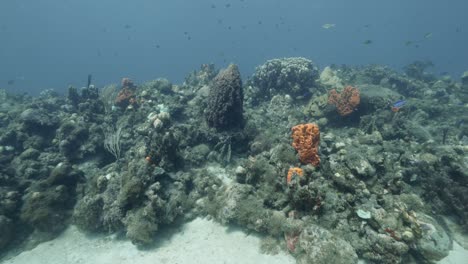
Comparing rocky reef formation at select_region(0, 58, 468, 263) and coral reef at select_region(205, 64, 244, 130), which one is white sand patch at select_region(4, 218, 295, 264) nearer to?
rocky reef formation at select_region(0, 58, 468, 263)

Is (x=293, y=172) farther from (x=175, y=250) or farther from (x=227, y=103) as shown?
(x=227, y=103)

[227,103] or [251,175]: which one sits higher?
[227,103]

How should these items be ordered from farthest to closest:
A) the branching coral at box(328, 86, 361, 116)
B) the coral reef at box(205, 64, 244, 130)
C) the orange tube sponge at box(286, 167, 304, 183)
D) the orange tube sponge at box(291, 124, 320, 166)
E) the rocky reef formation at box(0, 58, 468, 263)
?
1. the branching coral at box(328, 86, 361, 116)
2. the coral reef at box(205, 64, 244, 130)
3. the orange tube sponge at box(291, 124, 320, 166)
4. the orange tube sponge at box(286, 167, 304, 183)
5. the rocky reef formation at box(0, 58, 468, 263)

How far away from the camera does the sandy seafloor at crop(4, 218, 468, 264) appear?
651 centimetres

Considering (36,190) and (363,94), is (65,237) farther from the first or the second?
(363,94)

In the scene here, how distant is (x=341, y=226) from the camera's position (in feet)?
20.8

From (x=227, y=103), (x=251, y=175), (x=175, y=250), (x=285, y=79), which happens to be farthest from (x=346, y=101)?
(x=175, y=250)

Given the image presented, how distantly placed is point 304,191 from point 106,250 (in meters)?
5.69

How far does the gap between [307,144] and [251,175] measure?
1.94 metres

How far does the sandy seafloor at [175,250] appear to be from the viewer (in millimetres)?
6512

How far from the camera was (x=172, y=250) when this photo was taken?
7.07m

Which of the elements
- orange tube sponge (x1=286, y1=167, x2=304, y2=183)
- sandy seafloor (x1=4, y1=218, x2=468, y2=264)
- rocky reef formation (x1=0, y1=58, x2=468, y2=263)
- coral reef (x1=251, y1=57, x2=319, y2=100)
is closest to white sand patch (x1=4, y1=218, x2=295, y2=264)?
sandy seafloor (x1=4, y1=218, x2=468, y2=264)

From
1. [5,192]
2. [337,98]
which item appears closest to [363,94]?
[337,98]

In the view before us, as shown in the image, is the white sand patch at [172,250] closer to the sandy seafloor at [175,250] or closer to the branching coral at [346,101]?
the sandy seafloor at [175,250]
